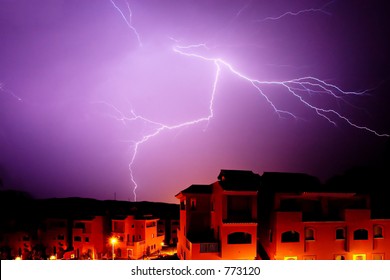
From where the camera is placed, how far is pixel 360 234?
7.70 meters

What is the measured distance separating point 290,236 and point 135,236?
5.21 metres

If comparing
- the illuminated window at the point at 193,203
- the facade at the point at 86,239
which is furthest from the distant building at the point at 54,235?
the illuminated window at the point at 193,203

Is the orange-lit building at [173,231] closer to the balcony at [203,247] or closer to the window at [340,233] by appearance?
the balcony at [203,247]

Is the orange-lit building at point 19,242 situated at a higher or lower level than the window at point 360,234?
lower

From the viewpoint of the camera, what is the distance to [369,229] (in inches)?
301

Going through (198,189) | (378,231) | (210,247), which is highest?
(198,189)

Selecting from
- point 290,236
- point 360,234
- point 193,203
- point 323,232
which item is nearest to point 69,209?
point 193,203

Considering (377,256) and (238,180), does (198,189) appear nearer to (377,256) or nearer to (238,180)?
(238,180)

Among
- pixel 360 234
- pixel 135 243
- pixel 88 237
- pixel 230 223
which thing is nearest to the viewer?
pixel 230 223

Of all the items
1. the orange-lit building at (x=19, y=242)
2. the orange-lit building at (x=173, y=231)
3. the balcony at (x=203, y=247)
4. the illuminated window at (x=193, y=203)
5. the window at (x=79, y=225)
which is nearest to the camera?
the balcony at (x=203, y=247)

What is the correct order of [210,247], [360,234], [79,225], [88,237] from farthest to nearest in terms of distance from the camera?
[79,225], [88,237], [360,234], [210,247]

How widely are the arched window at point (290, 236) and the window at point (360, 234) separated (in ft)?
4.54

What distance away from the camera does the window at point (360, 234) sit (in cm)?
766

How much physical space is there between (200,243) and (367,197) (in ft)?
13.5
